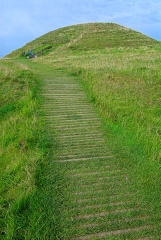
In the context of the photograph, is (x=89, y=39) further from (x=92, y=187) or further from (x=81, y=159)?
(x=92, y=187)

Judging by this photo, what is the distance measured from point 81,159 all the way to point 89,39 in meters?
36.1

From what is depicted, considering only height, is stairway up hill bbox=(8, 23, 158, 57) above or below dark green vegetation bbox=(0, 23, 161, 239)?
above

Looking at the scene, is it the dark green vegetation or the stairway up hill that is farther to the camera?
the stairway up hill

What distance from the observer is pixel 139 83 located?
11.3 meters

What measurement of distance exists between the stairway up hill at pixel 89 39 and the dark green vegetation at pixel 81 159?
25.1m

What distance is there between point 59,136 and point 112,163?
1827 mm

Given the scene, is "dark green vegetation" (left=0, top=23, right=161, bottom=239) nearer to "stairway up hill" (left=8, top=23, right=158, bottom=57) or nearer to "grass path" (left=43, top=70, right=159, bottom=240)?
"grass path" (left=43, top=70, right=159, bottom=240)

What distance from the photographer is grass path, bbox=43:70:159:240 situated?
4082 millimetres

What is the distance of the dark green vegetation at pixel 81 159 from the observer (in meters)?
4.18

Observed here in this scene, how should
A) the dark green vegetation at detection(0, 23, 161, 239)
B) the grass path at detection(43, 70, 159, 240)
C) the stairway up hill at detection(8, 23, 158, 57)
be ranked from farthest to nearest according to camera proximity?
the stairway up hill at detection(8, 23, 158, 57)
the dark green vegetation at detection(0, 23, 161, 239)
the grass path at detection(43, 70, 159, 240)

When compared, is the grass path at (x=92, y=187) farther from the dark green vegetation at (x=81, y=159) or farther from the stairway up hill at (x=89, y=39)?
the stairway up hill at (x=89, y=39)

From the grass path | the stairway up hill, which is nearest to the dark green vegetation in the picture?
the grass path

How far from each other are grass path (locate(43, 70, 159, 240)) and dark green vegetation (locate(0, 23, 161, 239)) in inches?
0.6

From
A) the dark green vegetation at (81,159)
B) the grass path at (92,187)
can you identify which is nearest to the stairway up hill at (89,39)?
the dark green vegetation at (81,159)
